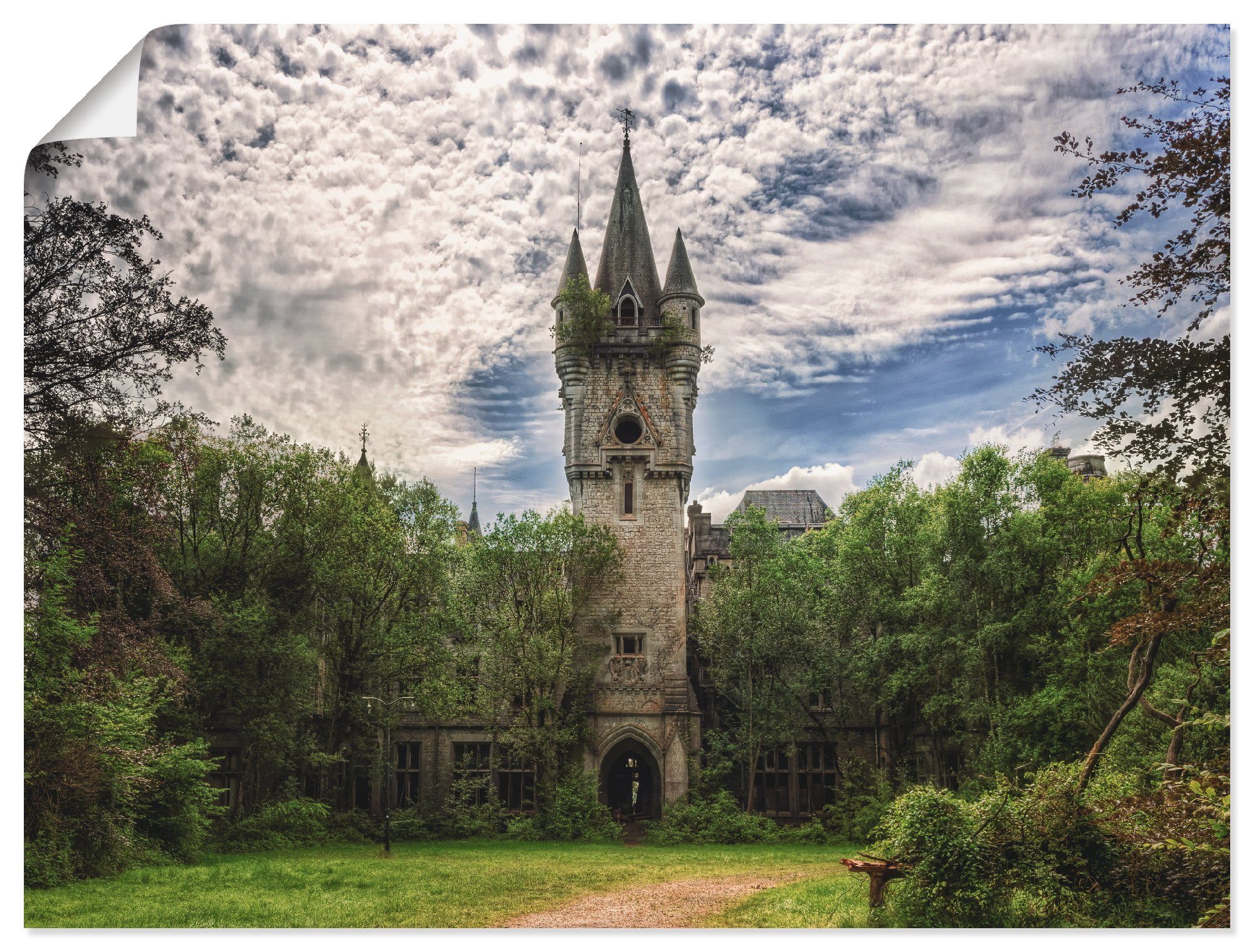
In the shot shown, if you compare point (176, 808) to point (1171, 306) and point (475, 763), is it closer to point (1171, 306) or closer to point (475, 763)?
point (475, 763)

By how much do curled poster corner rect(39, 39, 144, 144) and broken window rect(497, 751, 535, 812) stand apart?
58.6 feet

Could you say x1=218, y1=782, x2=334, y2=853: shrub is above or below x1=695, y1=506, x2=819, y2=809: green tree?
below

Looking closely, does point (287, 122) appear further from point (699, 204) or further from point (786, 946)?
point (786, 946)

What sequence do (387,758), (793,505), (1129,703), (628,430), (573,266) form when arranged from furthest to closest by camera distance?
(793,505)
(628,430)
(573,266)
(387,758)
(1129,703)

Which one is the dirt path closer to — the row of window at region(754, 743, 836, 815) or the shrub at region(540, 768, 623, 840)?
the shrub at region(540, 768, 623, 840)

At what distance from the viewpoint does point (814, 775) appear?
27.7 metres

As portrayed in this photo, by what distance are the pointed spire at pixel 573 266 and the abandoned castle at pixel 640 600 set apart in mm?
51

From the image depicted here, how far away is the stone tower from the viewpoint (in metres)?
24.3

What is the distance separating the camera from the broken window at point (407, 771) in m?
26.2

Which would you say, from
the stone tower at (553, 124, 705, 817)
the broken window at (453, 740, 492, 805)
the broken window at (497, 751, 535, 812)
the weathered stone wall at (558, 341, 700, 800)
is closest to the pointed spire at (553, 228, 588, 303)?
the stone tower at (553, 124, 705, 817)

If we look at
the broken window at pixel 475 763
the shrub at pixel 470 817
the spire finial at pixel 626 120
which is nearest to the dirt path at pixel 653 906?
the spire finial at pixel 626 120

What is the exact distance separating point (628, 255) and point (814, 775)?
1530 centimetres

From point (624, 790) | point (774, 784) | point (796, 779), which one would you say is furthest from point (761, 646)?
point (624, 790)

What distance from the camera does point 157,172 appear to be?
→ 456 inches
